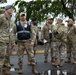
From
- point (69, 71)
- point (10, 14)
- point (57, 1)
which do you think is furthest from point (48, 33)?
point (57, 1)

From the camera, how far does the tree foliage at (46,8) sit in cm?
2397

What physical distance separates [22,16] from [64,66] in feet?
9.36

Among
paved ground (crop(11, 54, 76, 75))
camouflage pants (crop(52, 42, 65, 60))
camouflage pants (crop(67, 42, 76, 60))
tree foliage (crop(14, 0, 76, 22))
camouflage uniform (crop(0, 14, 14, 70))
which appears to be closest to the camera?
camouflage uniform (crop(0, 14, 14, 70))

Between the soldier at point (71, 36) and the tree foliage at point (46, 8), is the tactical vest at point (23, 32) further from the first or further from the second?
the tree foliage at point (46, 8)

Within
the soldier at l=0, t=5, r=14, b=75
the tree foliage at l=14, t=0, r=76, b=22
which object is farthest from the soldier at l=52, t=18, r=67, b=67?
the tree foliage at l=14, t=0, r=76, b=22

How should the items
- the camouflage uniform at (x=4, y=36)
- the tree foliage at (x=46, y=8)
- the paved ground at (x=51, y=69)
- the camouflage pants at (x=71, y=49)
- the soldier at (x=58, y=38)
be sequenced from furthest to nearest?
the tree foliage at (x=46, y=8)
the camouflage pants at (x=71, y=49)
the soldier at (x=58, y=38)
the paved ground at (x=51, y=69)
the camouflage uniform at (x=4, y=36)

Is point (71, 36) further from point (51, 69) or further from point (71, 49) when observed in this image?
point (51, 69)

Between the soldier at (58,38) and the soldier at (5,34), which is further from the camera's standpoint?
the soldier at (58,38)

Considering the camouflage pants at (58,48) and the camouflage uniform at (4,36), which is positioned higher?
the camouflage uniform at (4,36)

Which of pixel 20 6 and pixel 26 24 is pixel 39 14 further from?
pixel 26 24

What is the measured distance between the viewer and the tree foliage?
78.6 ft

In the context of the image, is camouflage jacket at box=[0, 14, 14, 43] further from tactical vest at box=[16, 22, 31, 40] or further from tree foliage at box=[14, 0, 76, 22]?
tree foliage at box=[14, 0, 76, 22]

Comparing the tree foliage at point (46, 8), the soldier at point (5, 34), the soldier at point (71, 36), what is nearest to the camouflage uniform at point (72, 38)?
the soldier at point (71, 36)

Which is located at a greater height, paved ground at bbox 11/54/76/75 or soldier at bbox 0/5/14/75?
soldier at bbox 0/5/14/75
